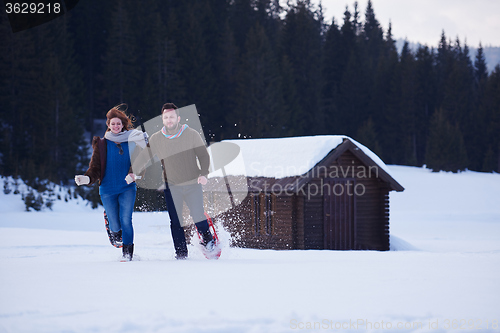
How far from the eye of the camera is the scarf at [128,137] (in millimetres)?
6180

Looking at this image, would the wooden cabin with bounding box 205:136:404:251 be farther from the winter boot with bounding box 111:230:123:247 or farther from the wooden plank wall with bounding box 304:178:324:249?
the winter boot with bounding box 111:230:123:247

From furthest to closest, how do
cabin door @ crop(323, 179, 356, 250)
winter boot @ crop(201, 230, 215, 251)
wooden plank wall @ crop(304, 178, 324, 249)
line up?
cabin door @ crop(323, 179, 356, 250) → wooden plank wall @ crop(304, 178, 324, 249) → winter boot @ crop(201, 230, 215, 251)

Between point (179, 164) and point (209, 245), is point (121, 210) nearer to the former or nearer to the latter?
point (179, 164)

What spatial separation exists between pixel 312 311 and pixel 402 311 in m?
0.67

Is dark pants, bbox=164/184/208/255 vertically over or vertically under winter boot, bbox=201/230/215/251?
over

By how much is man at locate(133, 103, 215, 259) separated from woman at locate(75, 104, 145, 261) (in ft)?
1.04

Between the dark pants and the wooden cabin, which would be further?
the wooden cabin

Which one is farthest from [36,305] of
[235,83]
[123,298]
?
[235,83]

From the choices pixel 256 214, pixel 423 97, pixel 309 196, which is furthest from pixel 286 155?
pixel 423 97

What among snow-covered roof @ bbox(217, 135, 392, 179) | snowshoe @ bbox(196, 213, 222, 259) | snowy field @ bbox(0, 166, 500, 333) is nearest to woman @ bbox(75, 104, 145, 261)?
snowy field @ bbox(0, 166, 500, 333)

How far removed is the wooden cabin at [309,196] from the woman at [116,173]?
7.63 m

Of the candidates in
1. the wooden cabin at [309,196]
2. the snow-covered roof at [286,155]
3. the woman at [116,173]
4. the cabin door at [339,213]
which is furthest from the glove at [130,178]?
the cabin door at [339,213]

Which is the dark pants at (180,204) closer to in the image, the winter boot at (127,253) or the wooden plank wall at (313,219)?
the winter boot at (127,253)

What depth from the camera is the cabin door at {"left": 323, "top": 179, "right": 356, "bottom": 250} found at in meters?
14.5
